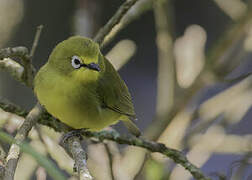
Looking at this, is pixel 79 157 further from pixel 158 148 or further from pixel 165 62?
pixel 165 62

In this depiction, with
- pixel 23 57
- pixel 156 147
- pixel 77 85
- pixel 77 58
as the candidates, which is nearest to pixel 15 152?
pixel 23 57

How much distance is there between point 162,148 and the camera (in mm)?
2756

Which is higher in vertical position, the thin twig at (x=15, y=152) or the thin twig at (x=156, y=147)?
the thin twig at (x=156, y=147)

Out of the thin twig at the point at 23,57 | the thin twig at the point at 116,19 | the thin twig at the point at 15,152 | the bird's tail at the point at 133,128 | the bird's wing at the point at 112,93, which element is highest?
the thin twig at the point at 116,19

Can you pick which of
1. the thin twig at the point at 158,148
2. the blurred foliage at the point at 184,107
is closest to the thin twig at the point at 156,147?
the thin twig at the point at 158,148

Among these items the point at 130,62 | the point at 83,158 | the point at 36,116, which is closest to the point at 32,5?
the point at 130,62

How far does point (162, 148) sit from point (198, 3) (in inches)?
216

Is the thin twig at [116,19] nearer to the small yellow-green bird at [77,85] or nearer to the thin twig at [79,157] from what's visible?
the small yellow-green bird at [77,85]

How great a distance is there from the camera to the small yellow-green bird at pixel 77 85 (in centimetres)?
304

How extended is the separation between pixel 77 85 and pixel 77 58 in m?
0.27

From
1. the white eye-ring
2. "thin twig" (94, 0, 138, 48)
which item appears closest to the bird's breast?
the white eye-ring

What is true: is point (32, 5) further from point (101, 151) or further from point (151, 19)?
point (101, 151)

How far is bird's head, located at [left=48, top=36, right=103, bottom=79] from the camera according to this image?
9.73ft

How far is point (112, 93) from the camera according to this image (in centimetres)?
368
